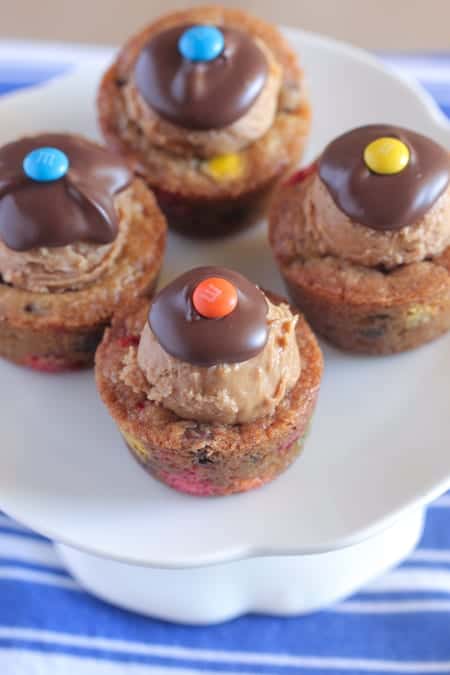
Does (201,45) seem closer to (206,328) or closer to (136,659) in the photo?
(206,328)

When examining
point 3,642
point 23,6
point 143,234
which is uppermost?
point 143,234

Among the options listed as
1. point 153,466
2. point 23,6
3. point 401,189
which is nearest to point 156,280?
point 153,466

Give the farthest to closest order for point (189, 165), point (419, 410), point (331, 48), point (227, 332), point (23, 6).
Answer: point (23, 6)
point (331, 48)
point (189, 165)
point (419, 410)
point (227, 332)

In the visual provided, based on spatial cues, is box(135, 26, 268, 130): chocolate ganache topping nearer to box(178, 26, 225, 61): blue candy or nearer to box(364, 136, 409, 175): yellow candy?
box(178, 26, 225, 61): blue candy

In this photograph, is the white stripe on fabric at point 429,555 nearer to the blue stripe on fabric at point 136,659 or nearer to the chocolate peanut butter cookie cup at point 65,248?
the blue stripe on fabric at point 136,659

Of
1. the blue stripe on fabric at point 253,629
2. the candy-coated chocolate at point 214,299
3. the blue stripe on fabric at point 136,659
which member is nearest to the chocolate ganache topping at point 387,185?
the candy-coated chocolate at point 214,299

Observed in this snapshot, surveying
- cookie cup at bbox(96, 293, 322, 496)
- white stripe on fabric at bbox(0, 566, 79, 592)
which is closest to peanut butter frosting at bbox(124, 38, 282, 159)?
cookie cup at bbox(96, 293, 322, 496)

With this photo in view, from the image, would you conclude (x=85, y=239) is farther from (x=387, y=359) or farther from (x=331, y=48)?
(x=331, y=48)

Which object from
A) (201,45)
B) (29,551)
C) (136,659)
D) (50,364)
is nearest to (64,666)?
(136,659)
